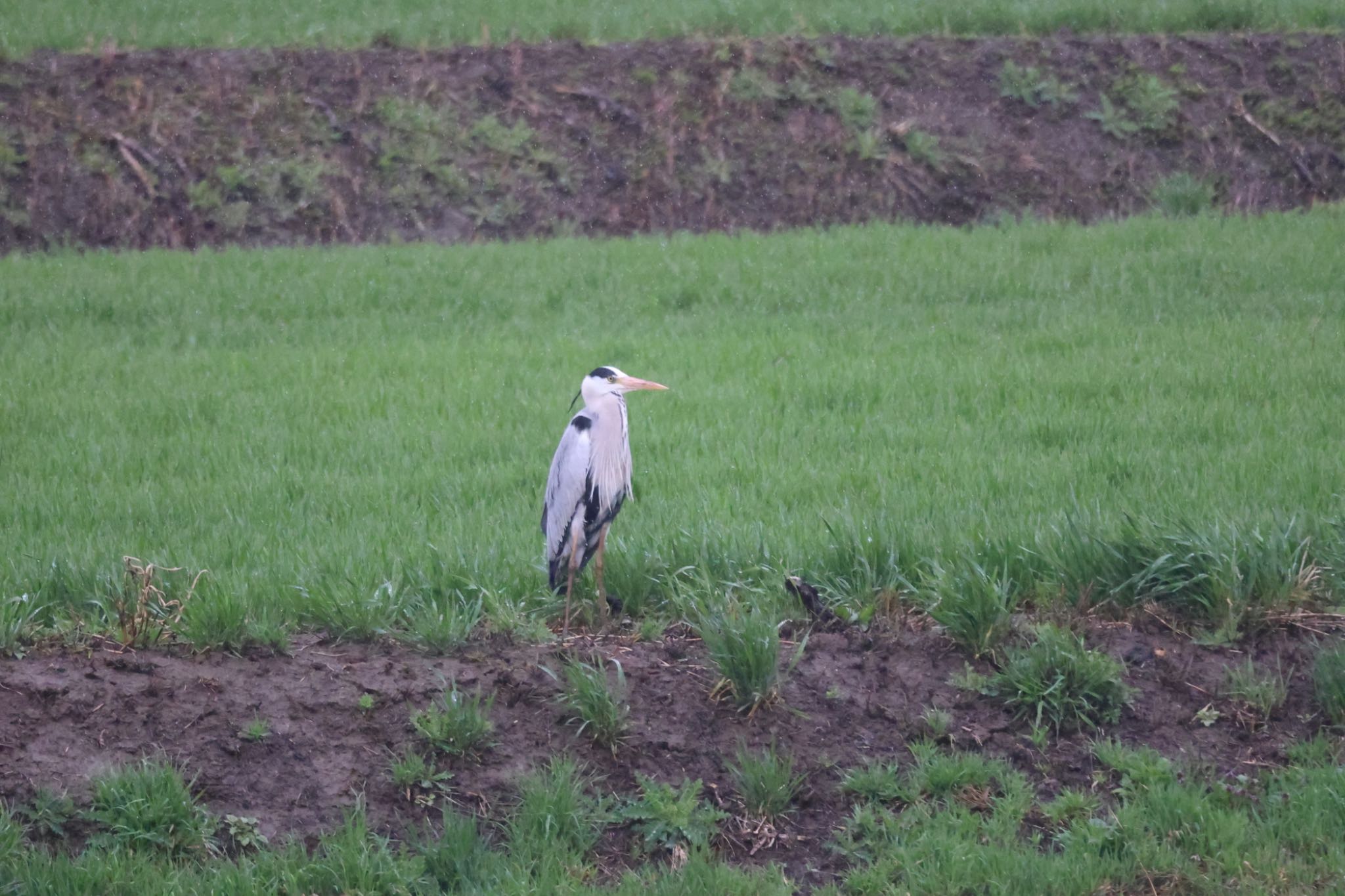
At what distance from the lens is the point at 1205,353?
28.3 ft

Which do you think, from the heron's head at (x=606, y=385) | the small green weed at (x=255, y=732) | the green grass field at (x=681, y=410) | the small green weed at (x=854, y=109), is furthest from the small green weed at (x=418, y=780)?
the small green weed at (x=854, y=109)

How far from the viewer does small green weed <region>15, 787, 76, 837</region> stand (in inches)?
154

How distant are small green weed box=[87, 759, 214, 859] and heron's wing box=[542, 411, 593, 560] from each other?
66.0 inches

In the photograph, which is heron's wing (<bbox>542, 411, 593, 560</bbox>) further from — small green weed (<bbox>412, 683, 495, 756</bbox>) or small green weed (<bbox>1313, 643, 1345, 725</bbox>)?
small green weed (<bbox>1313, 643, 1345, 725</bbox>)

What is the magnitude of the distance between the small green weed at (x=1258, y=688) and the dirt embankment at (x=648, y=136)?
12.2m

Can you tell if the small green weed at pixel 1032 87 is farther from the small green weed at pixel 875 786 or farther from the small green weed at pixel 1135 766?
the small green weed at pixel 875 786

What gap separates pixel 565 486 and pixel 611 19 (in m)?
16.2

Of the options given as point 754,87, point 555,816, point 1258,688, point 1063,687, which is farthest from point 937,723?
point 754,87

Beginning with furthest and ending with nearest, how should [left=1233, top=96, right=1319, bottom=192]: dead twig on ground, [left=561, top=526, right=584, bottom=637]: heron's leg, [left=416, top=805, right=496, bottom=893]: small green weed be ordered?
[left=1233, top=96, right=1319, bottom=192]: dead twig on ground
[left=561, top=526, right=584, bottom=637]: heron's leg
[left=416, top=805, right=496, bottom=893]: small green weed

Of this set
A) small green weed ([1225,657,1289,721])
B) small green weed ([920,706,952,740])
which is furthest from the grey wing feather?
small green weed ([1225,657,1289,721])

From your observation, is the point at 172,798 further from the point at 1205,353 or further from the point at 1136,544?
the point at 1205,353

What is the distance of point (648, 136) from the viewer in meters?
17.4

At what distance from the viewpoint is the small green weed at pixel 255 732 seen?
423 cm

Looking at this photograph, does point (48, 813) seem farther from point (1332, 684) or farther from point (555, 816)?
point (1332, 684)
